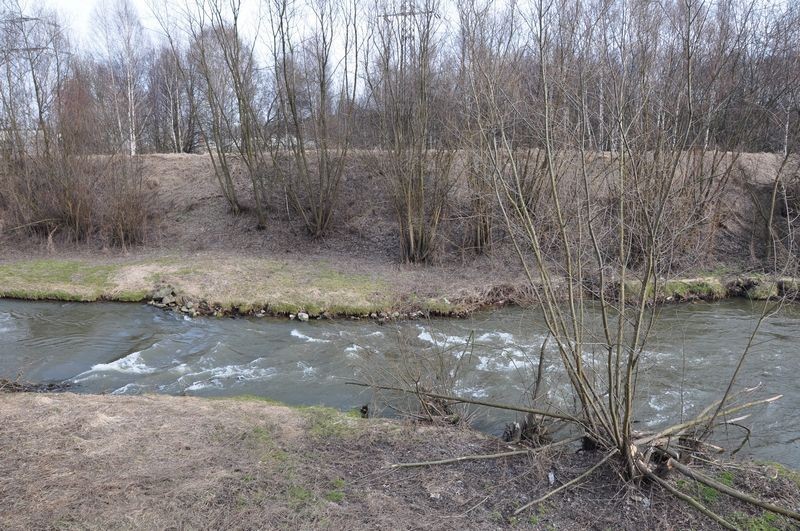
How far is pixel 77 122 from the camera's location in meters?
18.3

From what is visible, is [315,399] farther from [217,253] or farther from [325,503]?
[217,253]

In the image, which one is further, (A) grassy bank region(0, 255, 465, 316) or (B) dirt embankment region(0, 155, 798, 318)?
(B) dirt embankment region(0, 155, 798, 318)

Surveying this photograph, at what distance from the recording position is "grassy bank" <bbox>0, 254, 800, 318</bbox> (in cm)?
1304

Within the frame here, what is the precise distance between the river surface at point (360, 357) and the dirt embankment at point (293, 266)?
2.50ft

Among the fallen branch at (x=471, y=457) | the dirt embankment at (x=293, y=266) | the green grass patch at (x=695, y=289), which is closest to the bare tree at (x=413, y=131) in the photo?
the dirt embankment at (x=293, y=266)

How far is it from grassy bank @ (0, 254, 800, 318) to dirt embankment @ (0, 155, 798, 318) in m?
0.03

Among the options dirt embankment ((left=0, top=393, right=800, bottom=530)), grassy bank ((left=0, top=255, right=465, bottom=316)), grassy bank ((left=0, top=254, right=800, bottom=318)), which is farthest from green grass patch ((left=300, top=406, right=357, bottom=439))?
grassy bank ((left=0, top=255, right=465, bottom=316))

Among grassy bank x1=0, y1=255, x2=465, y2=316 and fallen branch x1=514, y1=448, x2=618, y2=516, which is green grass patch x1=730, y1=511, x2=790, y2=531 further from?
grassy bank x1=0, y1=255, x2=465, y2=316

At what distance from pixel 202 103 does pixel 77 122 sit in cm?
1168

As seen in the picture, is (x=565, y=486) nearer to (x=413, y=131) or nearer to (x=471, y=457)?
(x=471, y=457)

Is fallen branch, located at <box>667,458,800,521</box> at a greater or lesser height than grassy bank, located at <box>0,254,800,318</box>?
greater

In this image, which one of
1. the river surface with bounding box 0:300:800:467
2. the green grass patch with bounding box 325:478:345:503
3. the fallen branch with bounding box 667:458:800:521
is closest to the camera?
the fallen branch with bounding box 667:458:800:521

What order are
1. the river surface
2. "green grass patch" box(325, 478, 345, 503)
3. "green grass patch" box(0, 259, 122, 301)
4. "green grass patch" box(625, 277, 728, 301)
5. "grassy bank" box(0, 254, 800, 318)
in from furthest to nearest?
1. "green grass patch" box(625, 277, 728, 301)
2. "green grass patch" box(0, 259, 122, 301)
3. "grassy bank" box(0, 254, 800, 318)
4. the river surface
5. "green grass patch" box(325, 478, 345, 503)

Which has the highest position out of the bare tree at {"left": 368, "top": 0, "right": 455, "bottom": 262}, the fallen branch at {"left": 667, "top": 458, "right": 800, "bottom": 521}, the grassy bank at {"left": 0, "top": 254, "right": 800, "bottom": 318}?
the bare tree at {"left": 368, "top": 0, "right": 455, "bottom": 262}
